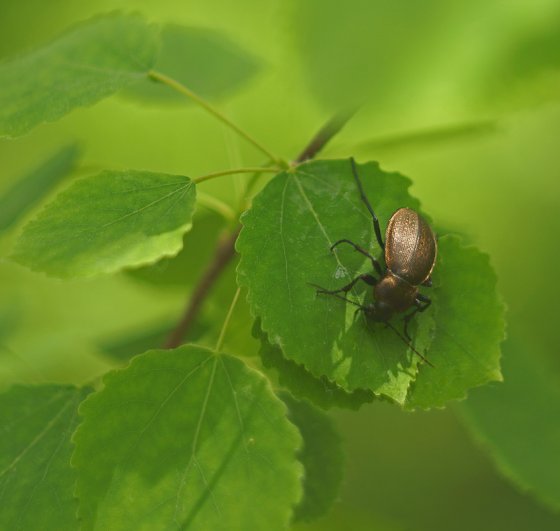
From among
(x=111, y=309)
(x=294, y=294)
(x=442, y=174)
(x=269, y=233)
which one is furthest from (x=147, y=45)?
(x=442, y=174)

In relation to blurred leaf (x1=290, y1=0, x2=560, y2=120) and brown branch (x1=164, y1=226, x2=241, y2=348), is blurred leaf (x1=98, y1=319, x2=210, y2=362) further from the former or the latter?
blurred leaf (x1=290, y1=0, x2=560, y2=120)

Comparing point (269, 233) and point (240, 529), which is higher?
point (269, 233)

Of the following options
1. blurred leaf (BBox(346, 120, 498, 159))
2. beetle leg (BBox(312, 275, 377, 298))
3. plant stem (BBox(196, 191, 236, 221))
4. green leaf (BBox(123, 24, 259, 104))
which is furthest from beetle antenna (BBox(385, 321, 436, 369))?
green leaf (BBox(123, 24, 259, 104))

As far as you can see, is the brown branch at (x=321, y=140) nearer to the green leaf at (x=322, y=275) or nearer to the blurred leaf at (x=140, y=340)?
the green leaf at (x=322, y=275)

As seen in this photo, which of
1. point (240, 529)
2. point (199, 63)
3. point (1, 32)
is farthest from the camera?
point (1, 32)

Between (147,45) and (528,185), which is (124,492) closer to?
(147,45)

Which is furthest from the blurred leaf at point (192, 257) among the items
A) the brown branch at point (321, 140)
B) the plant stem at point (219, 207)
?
the brown branch at point (321, 140)

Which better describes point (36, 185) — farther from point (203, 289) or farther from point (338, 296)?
point (338, 296)
